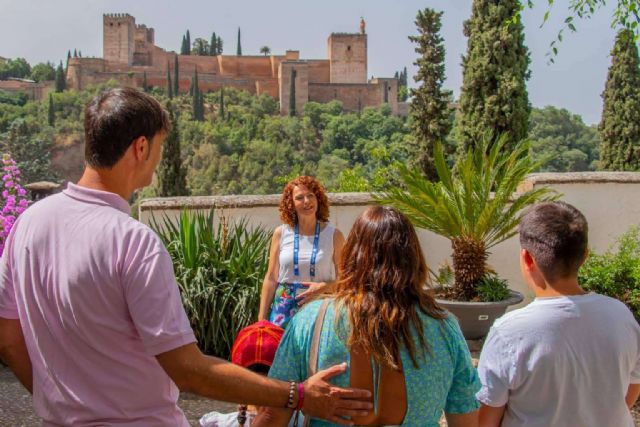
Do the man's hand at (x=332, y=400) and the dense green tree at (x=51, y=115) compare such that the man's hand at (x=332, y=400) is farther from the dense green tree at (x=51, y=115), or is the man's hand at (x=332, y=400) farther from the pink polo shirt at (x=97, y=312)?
the dense green tree at (x=51, y=115)

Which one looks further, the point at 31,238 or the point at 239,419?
the point at 239,419

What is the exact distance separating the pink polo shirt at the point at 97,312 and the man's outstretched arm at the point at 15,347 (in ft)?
0.32

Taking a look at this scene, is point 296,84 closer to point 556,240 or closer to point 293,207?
point 293,207

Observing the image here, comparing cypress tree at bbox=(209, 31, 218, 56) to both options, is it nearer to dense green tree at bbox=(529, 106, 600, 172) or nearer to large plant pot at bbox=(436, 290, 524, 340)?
dense green tree at bbox=(529, 106, 600, 172)

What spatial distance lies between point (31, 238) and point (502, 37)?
38.9 feet

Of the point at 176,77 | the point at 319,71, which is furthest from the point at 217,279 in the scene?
the point at 319,71

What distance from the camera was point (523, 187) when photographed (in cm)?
654

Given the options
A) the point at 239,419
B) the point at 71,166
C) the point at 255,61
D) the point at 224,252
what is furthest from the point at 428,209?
the point at 255,61

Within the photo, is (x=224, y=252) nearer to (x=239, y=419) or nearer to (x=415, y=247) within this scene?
(x=239, y=419)

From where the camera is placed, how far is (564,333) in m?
1.95

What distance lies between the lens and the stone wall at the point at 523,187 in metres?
6.39

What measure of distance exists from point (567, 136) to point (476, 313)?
5901 cm

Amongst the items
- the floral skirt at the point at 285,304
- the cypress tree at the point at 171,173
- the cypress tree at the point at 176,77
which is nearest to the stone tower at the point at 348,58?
the cypress tree at the point at 176,77

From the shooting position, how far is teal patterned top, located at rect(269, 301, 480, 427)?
179 cm
